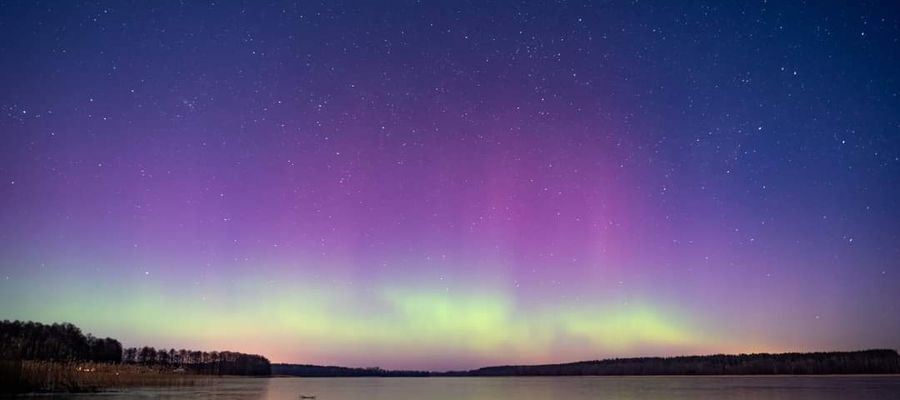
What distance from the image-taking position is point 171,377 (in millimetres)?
72375

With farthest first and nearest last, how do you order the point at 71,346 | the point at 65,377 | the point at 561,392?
the point at 71,346
the point at 561,392
the point at 65,377

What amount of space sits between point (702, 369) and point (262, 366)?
433 feet

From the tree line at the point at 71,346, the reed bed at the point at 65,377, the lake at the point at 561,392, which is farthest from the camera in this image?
the tree line at the point at 71,346

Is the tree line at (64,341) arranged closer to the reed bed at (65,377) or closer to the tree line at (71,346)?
the tree line at (71,346)

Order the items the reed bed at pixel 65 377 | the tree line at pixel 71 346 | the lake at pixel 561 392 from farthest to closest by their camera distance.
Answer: the tree line at pixel 71 346 → the lake at pixel 561 392 → the reed bed at pixel 65 377

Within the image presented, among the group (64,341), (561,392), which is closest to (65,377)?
(561,392)

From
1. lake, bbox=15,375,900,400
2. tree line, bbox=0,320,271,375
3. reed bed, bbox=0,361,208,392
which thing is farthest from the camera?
tree line, bbox=0,320,271,375

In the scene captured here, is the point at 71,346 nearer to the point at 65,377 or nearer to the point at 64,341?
the point at 64,341

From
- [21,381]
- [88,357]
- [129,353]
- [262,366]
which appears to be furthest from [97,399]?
[262,366]

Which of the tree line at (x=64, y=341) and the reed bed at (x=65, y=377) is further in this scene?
the tree line at (x=64, y=341)

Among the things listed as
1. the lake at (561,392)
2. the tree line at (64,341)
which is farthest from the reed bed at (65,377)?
the tree line at (64,341)

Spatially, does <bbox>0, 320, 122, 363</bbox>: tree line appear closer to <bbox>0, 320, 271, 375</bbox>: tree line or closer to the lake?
<bbox>0, 320, 271, 375</bbox>: tree line

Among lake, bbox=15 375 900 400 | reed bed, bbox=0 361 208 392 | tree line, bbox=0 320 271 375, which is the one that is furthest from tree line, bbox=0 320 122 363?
reed bed, bbox=0 361 208 392

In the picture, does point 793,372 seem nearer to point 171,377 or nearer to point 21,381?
point 171,377
